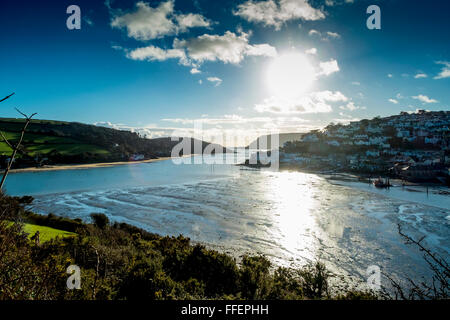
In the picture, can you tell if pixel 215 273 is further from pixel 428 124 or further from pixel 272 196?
pixel 428 124

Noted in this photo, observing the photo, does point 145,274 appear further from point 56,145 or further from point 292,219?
point 56,145

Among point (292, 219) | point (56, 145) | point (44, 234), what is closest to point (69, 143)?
point (56, 145)

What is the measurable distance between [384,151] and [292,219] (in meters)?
67.7

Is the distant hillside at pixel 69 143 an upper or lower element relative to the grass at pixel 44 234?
upper

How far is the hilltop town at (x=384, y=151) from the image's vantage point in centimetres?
4500

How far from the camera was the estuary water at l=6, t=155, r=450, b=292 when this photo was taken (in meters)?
12.2

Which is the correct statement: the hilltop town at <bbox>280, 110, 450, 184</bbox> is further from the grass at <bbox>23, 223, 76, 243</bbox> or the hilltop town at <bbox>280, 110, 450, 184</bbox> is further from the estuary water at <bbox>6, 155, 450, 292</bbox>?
the grass at <bbox>23, 223, 76, 243</bbox>

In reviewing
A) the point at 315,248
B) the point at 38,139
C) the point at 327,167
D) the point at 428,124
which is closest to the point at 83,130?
the point at 38,139

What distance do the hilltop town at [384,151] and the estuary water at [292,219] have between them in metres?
17.4

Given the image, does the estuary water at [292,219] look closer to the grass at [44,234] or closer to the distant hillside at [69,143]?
the grass at [44,234]

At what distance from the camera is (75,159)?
70438 millimetres

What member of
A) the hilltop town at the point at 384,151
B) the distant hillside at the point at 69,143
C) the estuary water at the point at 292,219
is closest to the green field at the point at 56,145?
the distant hillside at the point at 69,143

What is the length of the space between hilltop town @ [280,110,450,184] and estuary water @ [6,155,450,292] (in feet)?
57.1
